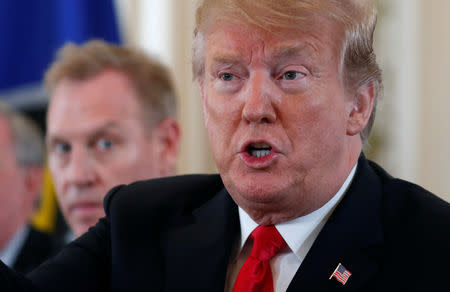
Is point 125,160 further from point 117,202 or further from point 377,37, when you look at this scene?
point 377,37

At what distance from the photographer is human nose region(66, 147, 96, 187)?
2.77 meters

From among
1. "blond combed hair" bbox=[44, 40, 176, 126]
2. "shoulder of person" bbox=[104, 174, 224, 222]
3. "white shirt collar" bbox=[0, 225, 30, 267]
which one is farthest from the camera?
"white shirt collar" bbox=[0, 225, 30, 267]

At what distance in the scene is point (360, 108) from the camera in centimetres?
174

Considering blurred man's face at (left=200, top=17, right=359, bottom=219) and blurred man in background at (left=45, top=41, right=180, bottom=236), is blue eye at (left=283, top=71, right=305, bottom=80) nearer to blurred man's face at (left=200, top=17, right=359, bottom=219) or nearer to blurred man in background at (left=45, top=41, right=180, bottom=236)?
blurred man's face at (left=200, top=17, right=359, bottom=219)

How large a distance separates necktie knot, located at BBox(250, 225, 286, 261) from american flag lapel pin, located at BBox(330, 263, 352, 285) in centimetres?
16

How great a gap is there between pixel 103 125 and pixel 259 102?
4.50 feet

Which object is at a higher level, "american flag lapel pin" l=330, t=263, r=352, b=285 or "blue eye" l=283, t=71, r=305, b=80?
"blue eye" l=283, t=71, r=305, b=80

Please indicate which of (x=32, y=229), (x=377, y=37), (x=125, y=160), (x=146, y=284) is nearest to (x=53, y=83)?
(x=125, y=160)

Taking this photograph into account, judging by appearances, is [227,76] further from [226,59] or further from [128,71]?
[128,71]

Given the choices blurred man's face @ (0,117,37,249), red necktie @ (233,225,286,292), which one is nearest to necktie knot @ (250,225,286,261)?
red necktie @ (233,225,286,292)

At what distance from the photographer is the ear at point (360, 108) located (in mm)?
1711

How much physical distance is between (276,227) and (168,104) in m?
1.53

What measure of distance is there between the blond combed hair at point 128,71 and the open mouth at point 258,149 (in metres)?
1.42

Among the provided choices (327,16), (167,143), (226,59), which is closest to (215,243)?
(226,59)
